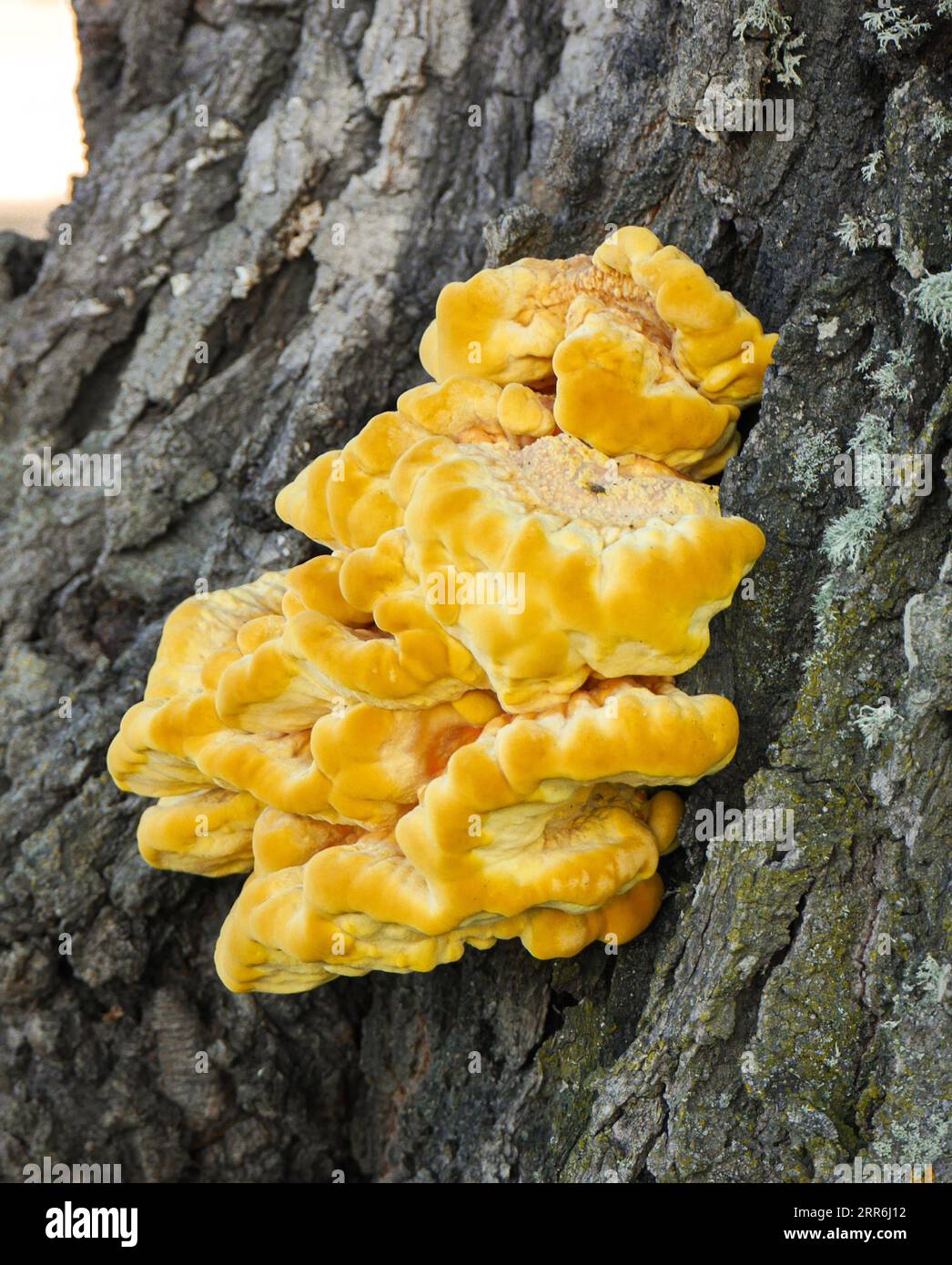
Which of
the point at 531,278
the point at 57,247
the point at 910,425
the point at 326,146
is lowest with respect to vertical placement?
the point at 910,425

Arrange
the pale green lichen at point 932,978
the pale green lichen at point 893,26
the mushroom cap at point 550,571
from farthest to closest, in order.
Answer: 1. the pale green lichen at point 893,26
2. the pale green lichen at point 932,978
3. the mushroom cap at point 550,571

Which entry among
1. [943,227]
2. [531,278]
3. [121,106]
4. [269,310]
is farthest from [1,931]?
[943,227]

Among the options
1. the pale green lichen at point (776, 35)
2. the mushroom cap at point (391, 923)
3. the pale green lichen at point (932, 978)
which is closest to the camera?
the pale green lichen at point (932, 978)

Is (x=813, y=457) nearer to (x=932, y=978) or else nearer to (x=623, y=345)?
(x=623, y=345)

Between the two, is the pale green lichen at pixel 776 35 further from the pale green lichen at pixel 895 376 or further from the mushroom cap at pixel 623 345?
the pale green lichen at pixel 895 376

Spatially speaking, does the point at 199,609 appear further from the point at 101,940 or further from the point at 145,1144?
the point at 145,1144

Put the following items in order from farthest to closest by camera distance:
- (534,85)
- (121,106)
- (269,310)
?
1. (121,106)
2. (269,310)
3. (534,85)

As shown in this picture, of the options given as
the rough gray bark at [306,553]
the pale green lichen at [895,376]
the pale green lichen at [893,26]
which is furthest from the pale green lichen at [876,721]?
the pale green lichen at [893,26]

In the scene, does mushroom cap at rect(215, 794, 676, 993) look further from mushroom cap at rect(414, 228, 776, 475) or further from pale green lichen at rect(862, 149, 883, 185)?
pale green lichen at rect(862, 149, 883, 185)
